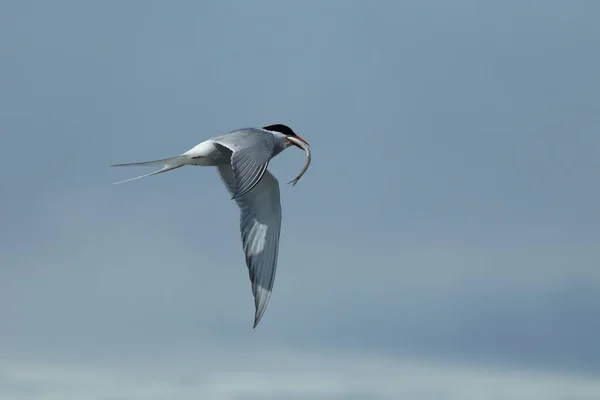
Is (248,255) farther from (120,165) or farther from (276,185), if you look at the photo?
(120,165)

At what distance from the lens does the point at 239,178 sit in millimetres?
17766

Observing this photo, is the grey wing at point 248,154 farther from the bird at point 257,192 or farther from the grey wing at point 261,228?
the grey wing at point 261,228

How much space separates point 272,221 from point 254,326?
120 inches

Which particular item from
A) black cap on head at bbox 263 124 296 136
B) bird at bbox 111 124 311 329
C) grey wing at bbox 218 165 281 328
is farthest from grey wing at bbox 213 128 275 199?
grey wing at bbox 218 165 281 328

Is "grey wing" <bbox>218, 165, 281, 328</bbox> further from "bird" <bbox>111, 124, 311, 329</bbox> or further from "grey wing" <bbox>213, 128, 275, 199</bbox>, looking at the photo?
"grey wing" <bbox>213, 128, 275, 199</bbox>

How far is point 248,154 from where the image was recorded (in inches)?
739

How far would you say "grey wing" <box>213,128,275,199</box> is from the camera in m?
17.7

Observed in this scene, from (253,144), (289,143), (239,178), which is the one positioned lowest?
(239,178)

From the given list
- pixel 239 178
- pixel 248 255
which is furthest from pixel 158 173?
pixel 239 178

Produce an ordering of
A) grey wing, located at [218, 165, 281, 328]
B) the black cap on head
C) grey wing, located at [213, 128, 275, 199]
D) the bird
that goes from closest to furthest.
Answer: grey wing, located at [213, 128, 275, 199]
the bird
grey wing, located at [218, 165, 281, 328]
the black cap on head

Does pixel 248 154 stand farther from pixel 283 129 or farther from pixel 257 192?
pixel 257 192

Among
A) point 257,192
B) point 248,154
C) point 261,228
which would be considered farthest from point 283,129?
point 248,154

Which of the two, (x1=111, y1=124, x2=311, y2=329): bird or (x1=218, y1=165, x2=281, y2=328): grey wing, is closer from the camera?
(x1=111, y1=124, x2=311, y2=329): bird

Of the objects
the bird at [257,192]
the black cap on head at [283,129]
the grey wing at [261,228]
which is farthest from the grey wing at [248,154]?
the grey wing at [261,228]
